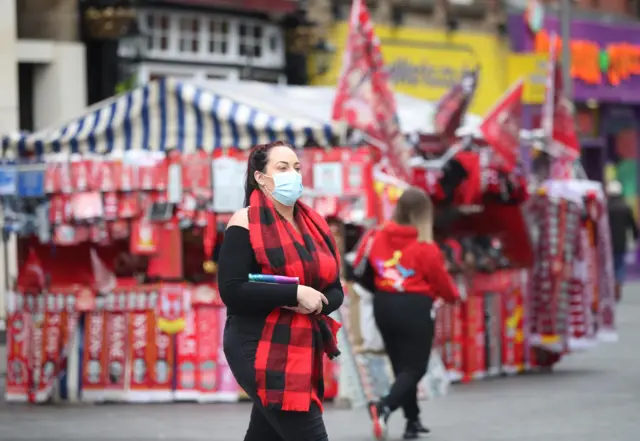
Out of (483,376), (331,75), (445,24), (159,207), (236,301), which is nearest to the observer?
(236,301)

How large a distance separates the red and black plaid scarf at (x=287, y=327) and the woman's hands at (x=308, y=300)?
8 centimetres

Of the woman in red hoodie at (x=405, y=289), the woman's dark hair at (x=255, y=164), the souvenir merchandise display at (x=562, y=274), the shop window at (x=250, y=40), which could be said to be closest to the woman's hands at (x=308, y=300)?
the woman's dark hair at (x=255, y=164)

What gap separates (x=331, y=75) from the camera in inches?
916

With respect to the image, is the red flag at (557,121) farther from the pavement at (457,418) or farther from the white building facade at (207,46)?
the white building facade at (207,46)

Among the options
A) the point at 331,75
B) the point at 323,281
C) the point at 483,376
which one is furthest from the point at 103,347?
the point at 331,75

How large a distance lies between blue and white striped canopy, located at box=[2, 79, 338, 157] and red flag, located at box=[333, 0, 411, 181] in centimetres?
29

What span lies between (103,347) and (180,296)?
73cm

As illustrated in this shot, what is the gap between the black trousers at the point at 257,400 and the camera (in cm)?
593

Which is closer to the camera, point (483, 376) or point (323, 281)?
point (323, 281)

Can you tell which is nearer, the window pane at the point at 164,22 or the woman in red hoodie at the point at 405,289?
the woman in red hoodie at the point at 405,289

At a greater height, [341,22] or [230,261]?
[341,22]

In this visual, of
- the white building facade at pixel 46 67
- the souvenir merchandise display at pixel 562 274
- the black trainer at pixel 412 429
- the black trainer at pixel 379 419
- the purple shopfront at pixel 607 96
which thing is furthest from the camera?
the purple shopfront at pixel 607 96

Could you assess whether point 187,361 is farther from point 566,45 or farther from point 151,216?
point 566,45

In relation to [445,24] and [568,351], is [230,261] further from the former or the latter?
[445,24]
